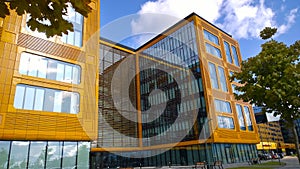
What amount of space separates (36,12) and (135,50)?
5004cm

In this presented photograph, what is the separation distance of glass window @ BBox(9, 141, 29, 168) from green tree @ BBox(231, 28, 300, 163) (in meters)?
18.4

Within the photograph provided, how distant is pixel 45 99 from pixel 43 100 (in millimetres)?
217

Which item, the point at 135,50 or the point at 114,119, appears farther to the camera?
the point at 135,50

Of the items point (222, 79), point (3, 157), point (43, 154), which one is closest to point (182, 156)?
point (222, 79)

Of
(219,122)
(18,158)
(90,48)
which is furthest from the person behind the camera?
(219,122)

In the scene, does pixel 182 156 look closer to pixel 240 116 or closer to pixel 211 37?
pixel 240 116

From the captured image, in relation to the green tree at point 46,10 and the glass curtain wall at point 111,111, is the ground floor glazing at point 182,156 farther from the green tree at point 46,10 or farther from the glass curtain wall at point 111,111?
the green tree at point 46,10

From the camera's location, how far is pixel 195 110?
37.9 m

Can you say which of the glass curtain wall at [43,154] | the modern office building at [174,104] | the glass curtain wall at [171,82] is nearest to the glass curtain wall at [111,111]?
the modern office building at [174,104]

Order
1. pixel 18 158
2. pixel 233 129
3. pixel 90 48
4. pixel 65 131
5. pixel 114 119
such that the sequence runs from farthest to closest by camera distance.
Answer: pixel 114 119, pixel 233 129, pixel 90 48, pixel 65 131, pixel 18 158

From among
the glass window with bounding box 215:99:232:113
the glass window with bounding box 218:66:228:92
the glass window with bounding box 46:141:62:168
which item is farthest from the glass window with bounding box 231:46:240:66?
the glass window with bounding box 46:141:62:168

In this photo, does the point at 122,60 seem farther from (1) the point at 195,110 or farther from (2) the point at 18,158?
(2) the point at 18,158

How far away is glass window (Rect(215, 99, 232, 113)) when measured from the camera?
124 feet

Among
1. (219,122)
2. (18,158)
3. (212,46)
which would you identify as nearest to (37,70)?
(18,158)
